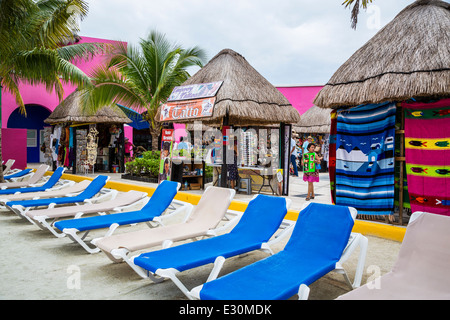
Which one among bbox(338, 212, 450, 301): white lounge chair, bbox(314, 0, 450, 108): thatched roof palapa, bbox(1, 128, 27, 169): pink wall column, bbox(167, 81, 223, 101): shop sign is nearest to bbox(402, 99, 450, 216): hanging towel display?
bbox(314, 0, 450, 108): thatched roof palapa

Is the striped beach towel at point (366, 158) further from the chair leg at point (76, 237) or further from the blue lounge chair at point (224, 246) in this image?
the chair leg at point (76, 237)

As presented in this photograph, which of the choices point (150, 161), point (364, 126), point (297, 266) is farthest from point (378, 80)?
point (150, 161)

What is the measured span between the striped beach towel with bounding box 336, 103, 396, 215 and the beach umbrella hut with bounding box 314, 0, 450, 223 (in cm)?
11

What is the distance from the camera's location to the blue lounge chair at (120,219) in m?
4.66

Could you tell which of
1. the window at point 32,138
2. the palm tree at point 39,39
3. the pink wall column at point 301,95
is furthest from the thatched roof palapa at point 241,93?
the window at point 32,138

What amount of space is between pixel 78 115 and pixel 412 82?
11657 millimetres

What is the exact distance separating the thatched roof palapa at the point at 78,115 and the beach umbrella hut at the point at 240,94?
5361 millimetres

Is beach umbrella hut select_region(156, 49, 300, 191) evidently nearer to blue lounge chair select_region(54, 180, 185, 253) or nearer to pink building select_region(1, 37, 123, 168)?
blue lounge chair select_region(54, 180, 185, 253)

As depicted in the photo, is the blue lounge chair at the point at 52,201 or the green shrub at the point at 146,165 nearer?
the blue lounge chair at the point at 52,201

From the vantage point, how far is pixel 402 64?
18.2 feet

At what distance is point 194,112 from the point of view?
8766 millimetres

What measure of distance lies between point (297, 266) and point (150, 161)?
30.9 ft
